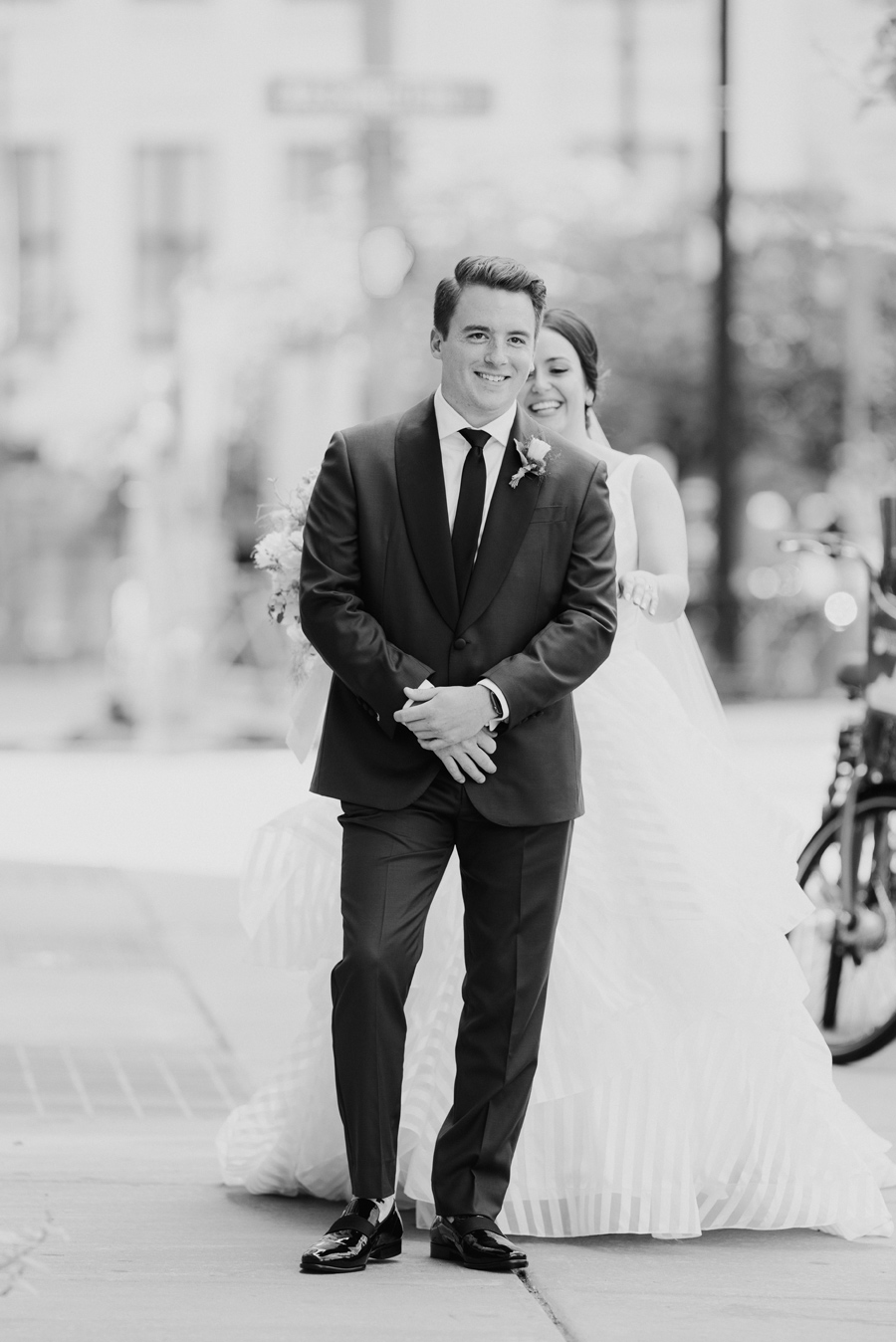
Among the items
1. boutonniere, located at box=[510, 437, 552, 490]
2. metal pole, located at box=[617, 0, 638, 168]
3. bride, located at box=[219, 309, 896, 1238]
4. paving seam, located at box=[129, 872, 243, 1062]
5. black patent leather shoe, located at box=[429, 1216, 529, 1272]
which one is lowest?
paving seam, located at box=[129, 872, 243, 1062]

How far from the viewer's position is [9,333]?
108ft

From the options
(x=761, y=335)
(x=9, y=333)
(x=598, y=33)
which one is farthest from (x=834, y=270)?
(x=9, y=333)

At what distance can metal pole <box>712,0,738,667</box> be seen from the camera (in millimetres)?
19516

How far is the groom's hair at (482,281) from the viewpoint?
14.4ft

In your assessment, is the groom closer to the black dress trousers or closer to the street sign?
the black dress trousers

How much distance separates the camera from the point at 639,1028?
15.7 ft

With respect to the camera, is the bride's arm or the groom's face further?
the bride's arm

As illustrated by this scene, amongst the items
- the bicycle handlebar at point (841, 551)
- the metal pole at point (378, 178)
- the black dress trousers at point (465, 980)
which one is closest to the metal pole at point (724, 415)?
the metal pole at point (378, 178)

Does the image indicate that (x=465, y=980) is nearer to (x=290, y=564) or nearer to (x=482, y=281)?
(x=290, y=564)

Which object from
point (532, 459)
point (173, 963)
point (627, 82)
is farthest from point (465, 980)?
point (627, 82)

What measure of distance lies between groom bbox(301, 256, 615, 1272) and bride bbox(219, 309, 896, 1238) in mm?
321

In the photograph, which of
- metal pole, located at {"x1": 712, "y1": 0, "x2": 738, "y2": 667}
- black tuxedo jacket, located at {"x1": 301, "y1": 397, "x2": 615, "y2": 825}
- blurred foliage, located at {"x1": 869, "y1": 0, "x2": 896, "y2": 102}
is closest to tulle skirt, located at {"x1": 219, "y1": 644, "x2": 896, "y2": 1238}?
black tuxedo jacket, located at {"x1": 301, "y1": 397, "x2": 615, "y2": 825}

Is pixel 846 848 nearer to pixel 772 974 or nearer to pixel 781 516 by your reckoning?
pixel 772 974

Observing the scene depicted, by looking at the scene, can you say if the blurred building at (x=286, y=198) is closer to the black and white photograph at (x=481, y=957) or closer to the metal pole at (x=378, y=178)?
the metal pole at (x=378, y=178)
